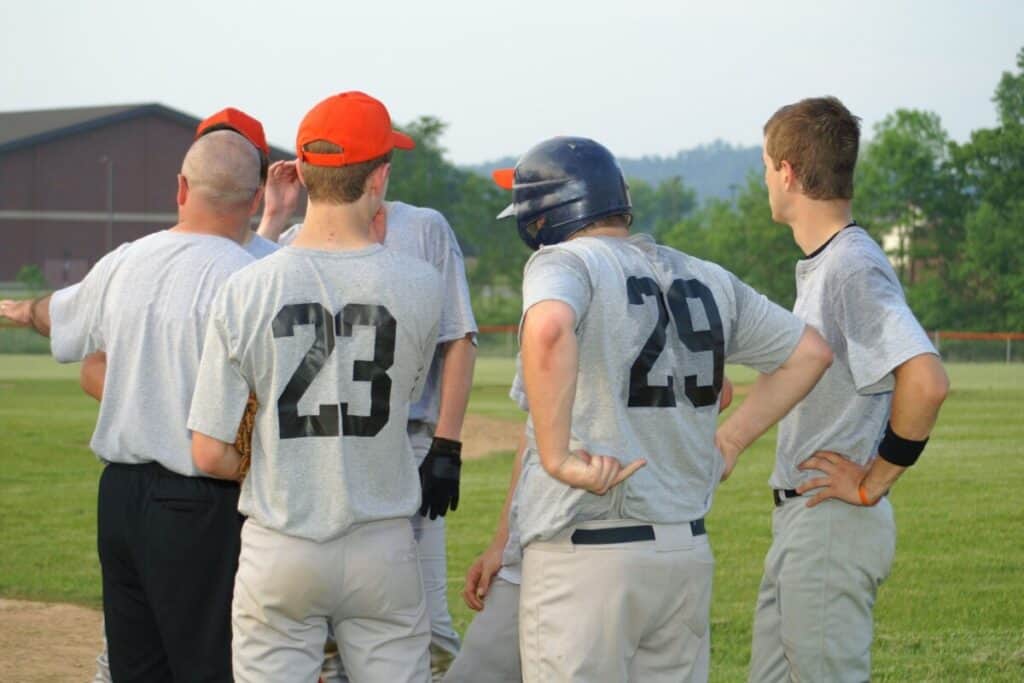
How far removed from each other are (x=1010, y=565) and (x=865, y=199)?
62.3 m

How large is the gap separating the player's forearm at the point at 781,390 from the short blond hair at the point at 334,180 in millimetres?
1209

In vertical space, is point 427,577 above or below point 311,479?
below

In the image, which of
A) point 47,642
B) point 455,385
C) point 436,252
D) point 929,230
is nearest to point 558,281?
point 455,385

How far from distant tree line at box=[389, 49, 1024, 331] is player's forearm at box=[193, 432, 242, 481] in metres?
62.8

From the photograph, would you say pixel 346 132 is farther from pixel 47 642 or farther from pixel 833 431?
pixel 47 642

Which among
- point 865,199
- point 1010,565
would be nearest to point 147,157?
point 865,199

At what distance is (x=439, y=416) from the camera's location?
5008 mm

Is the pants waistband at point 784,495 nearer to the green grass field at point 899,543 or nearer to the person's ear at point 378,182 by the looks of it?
the person's ear at point 378,182

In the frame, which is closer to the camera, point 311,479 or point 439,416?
point 311,479

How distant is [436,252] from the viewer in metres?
5.22

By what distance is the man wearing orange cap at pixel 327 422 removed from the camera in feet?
12.0

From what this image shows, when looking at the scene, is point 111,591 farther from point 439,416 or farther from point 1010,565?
point 1010,565

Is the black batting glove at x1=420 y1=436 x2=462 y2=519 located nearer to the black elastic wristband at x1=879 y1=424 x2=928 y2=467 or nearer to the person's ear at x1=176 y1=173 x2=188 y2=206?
the person's ear at x1=176 y1=173 x2=188 y2=206

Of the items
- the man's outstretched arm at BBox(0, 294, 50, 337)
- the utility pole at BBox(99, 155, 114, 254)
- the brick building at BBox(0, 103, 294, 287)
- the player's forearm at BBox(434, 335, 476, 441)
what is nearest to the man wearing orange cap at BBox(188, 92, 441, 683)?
the player's forearm at BBox(434, 335, 476, 441)
